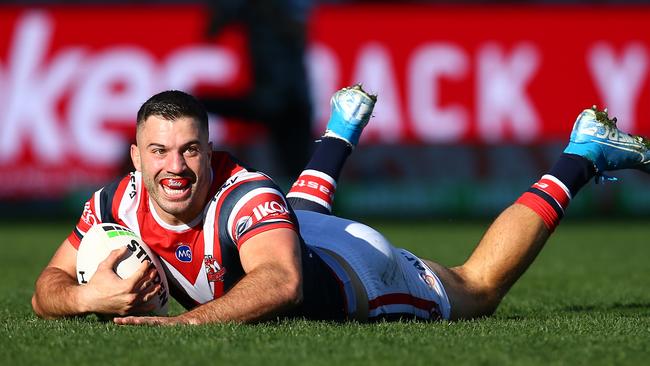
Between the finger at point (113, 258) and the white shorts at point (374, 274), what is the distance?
3.34ft

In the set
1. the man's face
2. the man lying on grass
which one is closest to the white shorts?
the man lying on grass

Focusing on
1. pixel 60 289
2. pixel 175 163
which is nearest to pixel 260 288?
pixel 175 163

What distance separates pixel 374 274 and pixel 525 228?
1.04 m

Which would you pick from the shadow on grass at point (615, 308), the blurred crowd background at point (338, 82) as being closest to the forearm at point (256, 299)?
the shadow on grass at point (615, 308)

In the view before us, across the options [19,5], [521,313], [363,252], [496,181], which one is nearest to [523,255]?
[521,313]

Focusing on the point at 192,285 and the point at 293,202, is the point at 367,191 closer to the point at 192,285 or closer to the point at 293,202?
the point at 293,202

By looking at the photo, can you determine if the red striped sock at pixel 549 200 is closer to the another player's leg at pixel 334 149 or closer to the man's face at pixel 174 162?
the another player's leg at pixel 334 149

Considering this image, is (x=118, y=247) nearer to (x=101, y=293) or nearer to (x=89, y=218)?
(x=101, y=293)

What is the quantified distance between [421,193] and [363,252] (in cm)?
1056

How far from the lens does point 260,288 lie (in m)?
5.11

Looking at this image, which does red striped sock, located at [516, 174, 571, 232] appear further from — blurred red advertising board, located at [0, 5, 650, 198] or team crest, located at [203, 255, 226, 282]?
blurred red advertising board, located at [0, 5, 650, 198]

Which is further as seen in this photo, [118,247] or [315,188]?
[315,188]

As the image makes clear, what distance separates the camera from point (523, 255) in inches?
256

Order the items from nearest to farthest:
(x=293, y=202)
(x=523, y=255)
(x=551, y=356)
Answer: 1. (x=551, y=356)
2. (x=523, y=255)
3. (x=293, y=202)
